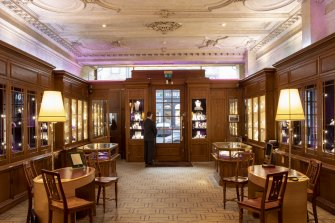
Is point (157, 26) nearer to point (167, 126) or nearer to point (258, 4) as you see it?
point (258, 4)

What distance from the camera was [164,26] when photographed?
8.80 metres

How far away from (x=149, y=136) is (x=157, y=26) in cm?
359

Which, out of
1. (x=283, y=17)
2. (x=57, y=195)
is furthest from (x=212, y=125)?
(x=57, y=195)

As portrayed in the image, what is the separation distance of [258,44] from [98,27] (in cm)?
507

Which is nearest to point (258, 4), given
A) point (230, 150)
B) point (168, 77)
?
point (230, 150)

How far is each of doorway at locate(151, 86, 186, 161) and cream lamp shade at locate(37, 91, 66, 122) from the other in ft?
21.9

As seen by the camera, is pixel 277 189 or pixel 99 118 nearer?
pixel 277 189

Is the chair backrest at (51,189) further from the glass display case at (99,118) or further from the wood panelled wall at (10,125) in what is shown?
the glass display case at (99,118)

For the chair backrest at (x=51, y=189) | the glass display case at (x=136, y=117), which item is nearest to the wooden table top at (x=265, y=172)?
the chair backrest at (x=51, y=189)

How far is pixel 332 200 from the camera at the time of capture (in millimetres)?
5477

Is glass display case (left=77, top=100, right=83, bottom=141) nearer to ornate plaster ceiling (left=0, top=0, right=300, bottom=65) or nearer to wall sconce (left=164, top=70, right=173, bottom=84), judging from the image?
ornate plaster ceiling (left=0, top=0, right=300, bottom=65)

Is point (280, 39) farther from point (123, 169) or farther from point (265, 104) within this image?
point (123, 169)

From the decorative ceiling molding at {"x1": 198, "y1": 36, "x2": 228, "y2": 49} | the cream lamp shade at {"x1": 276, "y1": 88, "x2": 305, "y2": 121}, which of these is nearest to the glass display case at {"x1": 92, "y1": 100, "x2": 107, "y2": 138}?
the decorative ceiling molding at {"x1": 198, "y1": 36, "x2": 228, "y2": 49}

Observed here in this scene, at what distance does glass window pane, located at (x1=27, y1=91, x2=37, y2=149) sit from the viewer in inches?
277
